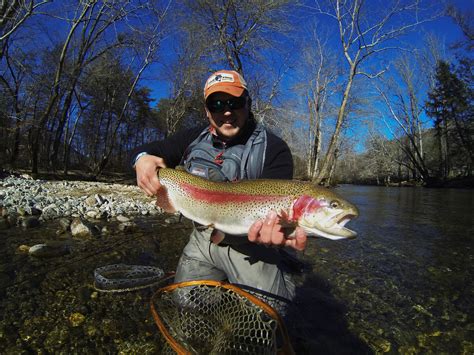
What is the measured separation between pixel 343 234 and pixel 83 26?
19.5m

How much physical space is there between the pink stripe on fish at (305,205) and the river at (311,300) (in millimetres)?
1200

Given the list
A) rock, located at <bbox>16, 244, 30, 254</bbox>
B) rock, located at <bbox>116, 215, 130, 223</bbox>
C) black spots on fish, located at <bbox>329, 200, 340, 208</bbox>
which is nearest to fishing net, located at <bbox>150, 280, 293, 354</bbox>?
black spots on fish, located at <bbox>329, 200, 340, 208</bbox>

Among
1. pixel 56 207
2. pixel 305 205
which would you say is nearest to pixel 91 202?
pixel 56 207

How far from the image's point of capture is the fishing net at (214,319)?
196 cm

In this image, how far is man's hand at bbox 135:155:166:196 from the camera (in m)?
2.55

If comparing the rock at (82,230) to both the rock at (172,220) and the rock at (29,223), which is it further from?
the rock at (172,220)

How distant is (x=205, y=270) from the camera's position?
2773 mm

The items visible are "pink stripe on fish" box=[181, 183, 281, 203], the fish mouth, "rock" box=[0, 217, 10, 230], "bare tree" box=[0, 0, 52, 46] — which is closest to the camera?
the fish mouth

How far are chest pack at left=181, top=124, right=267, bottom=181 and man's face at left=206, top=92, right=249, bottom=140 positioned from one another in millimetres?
127

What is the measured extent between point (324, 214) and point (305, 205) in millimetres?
141

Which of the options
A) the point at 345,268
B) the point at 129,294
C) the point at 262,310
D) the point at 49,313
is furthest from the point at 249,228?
the point at 345,268

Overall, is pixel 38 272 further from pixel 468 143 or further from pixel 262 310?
pixel 468 143

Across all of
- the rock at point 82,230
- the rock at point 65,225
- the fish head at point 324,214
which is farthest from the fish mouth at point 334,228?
the rock at point 65,225

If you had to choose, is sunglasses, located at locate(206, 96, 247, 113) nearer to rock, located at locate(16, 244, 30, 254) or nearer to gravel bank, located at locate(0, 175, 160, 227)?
rock, located at locate(16, 244, 30, 254)
